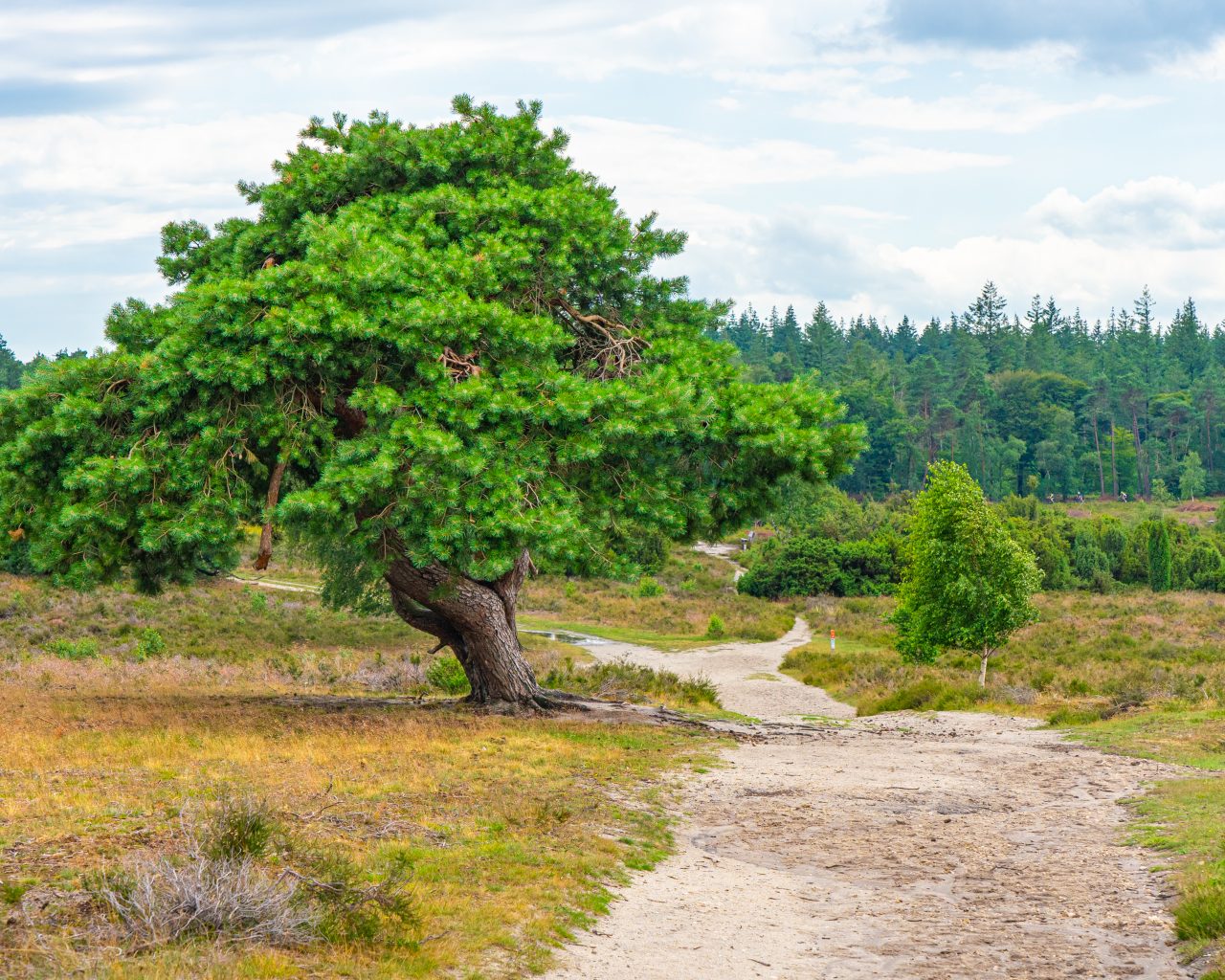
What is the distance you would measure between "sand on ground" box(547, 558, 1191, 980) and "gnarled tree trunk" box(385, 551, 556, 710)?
474 centimetres

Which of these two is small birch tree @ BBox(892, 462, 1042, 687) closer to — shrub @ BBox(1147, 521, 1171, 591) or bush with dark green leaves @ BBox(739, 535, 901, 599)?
bush with dark green leaves @ BBox(739, 535, 901, 599)

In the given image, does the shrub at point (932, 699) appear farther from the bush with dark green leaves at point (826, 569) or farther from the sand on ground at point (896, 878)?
the bush with dark green leaves at point (826, 569)

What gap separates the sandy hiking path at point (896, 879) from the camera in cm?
833

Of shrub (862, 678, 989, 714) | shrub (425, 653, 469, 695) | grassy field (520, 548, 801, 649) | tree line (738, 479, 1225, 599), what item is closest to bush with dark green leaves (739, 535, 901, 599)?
tree line (738, 479, 1225, 599)

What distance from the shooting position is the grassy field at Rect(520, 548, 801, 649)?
53.5m

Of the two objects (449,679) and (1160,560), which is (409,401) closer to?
(449,679)

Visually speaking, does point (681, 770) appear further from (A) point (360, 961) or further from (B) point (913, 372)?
(B) point (913, 372)

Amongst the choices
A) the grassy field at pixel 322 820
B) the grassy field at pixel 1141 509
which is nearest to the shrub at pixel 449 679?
the grassy field at pixel 322 820

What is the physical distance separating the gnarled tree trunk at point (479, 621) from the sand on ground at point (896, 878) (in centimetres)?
474

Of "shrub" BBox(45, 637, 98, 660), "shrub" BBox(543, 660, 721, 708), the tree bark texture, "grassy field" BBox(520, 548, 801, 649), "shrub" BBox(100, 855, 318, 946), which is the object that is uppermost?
the tree bark texture

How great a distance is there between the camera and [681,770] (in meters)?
16.2

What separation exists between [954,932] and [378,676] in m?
23.1

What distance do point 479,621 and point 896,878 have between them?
1091cm

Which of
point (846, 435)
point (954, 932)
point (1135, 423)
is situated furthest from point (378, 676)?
point (1135, 423)
